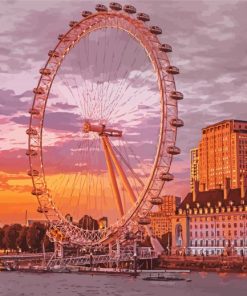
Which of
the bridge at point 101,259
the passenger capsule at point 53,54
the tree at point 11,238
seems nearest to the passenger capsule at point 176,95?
the passenger capsule at point 53,54

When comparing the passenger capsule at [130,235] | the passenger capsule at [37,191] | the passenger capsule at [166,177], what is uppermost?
the passenger capsule at [37,191]

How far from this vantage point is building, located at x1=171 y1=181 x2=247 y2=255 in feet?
311

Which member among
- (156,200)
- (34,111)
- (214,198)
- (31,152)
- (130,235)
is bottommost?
(130,235)

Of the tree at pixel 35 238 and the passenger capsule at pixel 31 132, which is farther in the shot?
the tree at pixel 35 238

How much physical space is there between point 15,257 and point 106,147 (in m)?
24.4

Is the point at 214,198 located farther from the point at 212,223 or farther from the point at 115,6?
the point at 115,6

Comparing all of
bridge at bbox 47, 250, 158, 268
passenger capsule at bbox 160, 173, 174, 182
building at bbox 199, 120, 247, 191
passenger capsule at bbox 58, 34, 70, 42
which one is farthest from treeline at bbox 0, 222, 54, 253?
building at bbox 199, 120, 247, 191

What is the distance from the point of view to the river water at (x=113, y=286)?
4844 cm

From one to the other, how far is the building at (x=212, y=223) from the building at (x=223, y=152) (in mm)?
44305

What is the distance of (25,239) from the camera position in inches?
4144

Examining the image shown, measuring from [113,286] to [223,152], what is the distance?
101942 mm

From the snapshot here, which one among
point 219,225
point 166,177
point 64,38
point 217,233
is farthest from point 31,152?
point 217,233

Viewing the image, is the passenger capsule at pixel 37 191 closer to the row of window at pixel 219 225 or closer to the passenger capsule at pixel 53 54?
the passenger capsule at pixel 53 54

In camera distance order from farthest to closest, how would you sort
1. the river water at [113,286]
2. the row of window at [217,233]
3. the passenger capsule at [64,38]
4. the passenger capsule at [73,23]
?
1. the row of window at [217,233]
2. the passenger capsule at [64,38]
3. the passenger capsule at [73,23]
4. the river water at [113,286]
